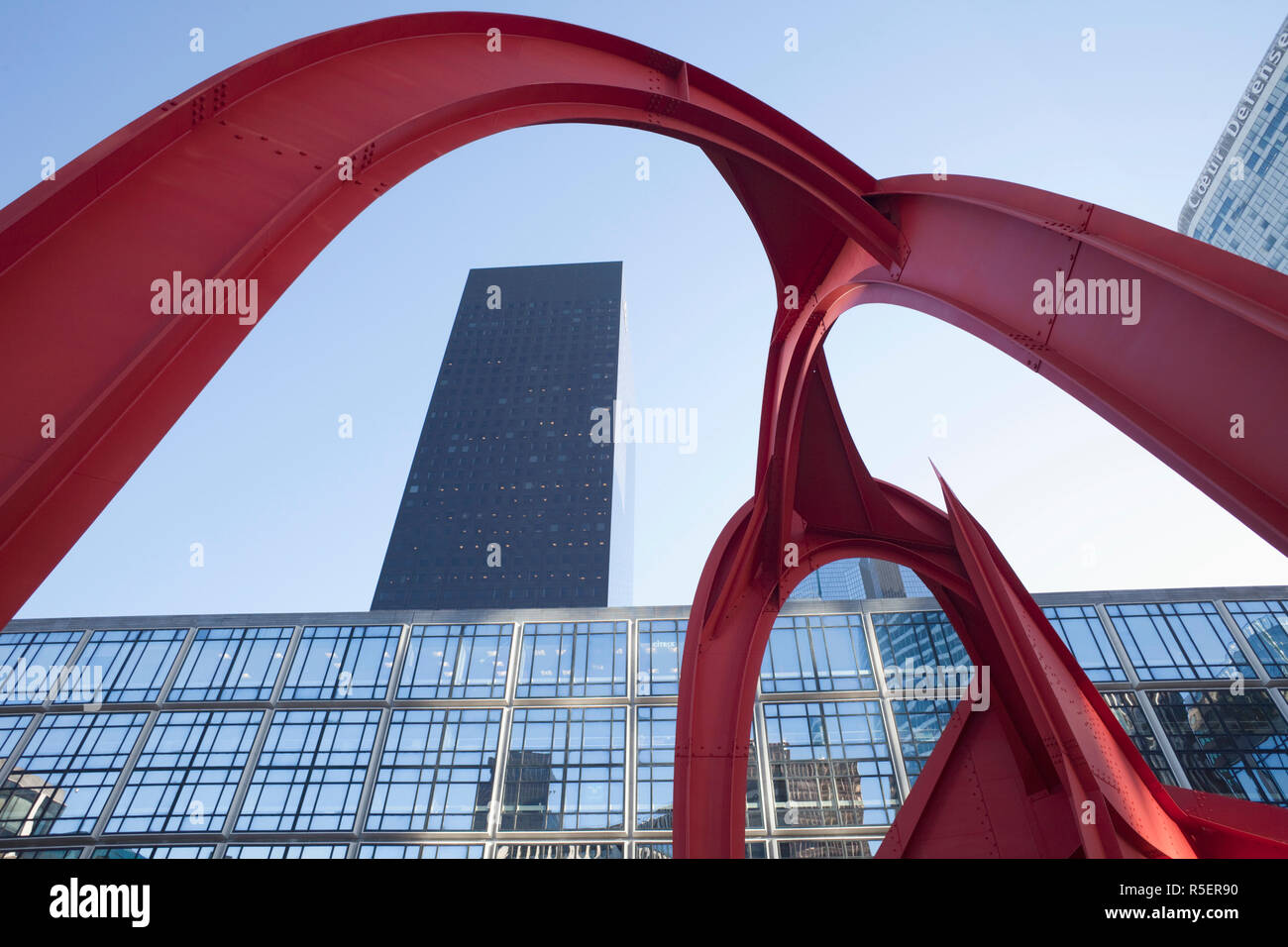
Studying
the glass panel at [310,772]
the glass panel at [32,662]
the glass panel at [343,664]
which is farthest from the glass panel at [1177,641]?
the glass panel at [32,662]

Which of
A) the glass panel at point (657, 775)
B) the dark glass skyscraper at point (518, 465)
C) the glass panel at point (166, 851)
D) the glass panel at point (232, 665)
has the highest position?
the dark glass skyscraper at point (518, 465)

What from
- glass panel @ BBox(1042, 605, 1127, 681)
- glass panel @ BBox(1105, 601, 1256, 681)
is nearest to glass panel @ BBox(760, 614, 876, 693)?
glass panel @ BBox(1042, 605, 1127, 681)

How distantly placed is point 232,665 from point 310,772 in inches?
364

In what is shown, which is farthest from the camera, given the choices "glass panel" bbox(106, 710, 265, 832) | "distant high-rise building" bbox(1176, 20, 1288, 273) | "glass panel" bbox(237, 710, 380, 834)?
"distant high-rise building" bbox(1176, 20, 1288, 273)

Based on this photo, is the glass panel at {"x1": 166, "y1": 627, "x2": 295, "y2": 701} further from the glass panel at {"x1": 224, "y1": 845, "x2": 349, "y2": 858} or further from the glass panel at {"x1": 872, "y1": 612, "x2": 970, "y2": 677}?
the glass panel at {"x1": 872, "y1": 612, "x2": 970, "y2": 677}

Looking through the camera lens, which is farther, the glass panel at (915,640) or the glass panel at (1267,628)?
the glass panel at (915,640)

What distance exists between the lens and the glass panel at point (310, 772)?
118ft

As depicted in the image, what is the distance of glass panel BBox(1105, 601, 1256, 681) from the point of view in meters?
38.6

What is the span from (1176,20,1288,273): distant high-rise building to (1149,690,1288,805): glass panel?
5978 centimetres

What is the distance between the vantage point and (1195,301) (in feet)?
11.7

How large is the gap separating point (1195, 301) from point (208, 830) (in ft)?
151

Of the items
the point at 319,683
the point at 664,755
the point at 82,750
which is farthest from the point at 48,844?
the point at 664,755

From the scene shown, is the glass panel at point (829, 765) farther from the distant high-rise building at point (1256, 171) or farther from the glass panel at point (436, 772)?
the distant high-rise building at point (1256, 171)

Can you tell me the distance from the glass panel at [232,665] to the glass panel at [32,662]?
8.00m
